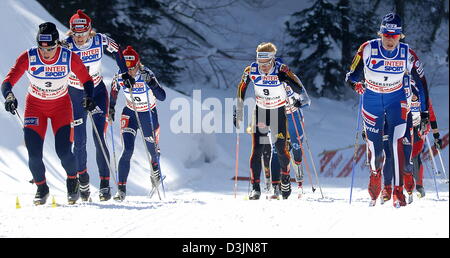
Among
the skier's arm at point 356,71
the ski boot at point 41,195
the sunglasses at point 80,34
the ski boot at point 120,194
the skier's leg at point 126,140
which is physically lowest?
the ski boot at point 120,194

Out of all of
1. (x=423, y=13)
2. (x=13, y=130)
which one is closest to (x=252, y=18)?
(x=423, y=13)

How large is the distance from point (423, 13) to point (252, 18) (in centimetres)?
721

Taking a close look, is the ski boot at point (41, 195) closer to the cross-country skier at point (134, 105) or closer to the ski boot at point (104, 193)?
the ski boot at point (104, 193)

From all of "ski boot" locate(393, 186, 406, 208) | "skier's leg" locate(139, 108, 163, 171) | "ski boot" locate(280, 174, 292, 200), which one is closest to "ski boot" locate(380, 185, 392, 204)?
"ski boot" locate(393, 186, 406, 208)

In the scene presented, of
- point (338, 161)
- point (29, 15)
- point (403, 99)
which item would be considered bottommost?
point (338, 161)

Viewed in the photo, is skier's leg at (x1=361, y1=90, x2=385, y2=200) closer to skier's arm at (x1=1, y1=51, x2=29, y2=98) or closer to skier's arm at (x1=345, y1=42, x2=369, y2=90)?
skier's arm at (x1=345, y1=42, x2=369, y2=90)

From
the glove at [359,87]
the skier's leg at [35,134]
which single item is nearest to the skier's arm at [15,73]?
the skier's leg at [35,134]

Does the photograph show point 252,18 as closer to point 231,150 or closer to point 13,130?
point 231,150

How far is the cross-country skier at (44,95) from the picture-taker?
9.53 meters

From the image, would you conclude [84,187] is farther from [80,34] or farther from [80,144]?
[80,34]

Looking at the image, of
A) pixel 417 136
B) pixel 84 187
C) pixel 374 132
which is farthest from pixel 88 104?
pixel 417 136

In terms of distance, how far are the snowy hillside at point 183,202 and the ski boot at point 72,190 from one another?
140 mm

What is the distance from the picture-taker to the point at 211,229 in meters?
8.02

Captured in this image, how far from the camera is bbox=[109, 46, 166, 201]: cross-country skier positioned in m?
11.5
